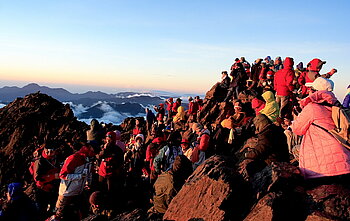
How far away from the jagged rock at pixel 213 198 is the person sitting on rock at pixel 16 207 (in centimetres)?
306

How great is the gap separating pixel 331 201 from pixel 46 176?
6742 mm

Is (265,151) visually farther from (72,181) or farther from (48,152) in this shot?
(48,152)

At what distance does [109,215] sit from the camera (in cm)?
574

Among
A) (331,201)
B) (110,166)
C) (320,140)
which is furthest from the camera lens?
(110,166)

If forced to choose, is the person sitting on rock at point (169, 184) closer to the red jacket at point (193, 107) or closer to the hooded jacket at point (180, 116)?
the red jacket at point (193, 107)

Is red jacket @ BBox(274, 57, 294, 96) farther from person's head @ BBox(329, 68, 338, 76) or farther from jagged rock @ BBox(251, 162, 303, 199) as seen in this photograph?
jagged rock @ BBox(251, 162, 303, 199)

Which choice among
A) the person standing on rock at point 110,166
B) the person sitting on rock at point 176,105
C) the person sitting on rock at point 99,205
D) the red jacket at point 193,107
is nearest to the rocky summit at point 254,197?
the person sitting on rock at point 99,205

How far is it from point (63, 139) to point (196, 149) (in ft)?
52.7

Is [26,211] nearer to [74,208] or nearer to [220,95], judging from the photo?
[74,208]

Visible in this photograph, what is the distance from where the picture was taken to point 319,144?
399cm

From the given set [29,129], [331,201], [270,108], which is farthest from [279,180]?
[29,129]

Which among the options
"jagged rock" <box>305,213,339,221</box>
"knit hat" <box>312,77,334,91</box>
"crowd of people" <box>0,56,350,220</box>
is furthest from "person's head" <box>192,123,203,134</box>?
"jagged rock" <box>305,213,339,221</box>

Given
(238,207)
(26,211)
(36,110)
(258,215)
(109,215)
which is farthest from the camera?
(36,110)

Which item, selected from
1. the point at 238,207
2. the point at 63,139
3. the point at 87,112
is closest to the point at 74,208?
the point at 238,207
